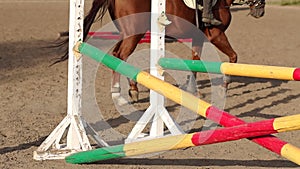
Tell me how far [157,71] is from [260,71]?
1.53 m

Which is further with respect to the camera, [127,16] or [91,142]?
[127,16]

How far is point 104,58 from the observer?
5.57m

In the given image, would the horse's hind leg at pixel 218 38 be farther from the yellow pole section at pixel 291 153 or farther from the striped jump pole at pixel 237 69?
the yellow pole section at pixel 291 153

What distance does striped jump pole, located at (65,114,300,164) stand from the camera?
3908 millimetres

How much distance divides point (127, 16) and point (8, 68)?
3.11 meters

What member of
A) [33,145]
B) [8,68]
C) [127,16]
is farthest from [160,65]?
[8,68]

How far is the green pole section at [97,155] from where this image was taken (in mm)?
5113

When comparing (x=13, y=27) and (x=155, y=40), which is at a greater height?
(x=155, y=40)

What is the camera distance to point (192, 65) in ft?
18.1

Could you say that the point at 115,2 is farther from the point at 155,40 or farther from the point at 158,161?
the point at 158,161

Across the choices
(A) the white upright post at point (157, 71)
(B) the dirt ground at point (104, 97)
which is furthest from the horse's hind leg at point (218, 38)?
(A) the white upright post at point (157, 71)

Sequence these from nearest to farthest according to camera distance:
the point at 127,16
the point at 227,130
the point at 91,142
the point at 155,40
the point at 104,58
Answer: the point at 227,130 → the point at 104,58 → the point at 155,40 → the point at 91,142 → the point at 127,16

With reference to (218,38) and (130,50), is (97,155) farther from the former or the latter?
(218,38)

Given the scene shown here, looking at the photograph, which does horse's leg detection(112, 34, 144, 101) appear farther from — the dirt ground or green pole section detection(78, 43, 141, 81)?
green pole section detection(78, 43, 141, 81)
